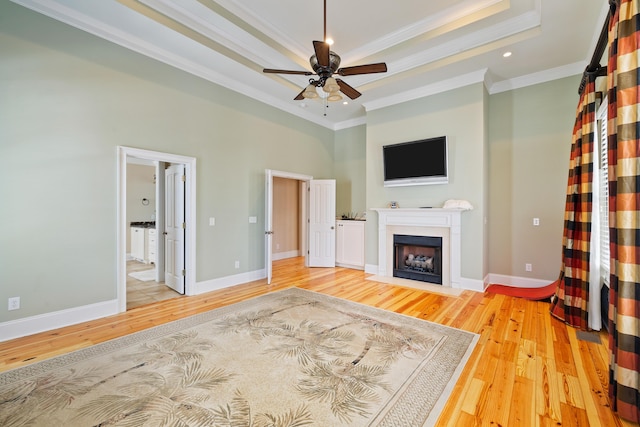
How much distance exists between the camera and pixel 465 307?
359cm

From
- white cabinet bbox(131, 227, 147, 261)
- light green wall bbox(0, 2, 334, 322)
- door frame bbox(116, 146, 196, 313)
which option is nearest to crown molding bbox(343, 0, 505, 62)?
light green wall bbox(0, 2, 334, 322)

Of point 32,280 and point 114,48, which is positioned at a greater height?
point 114,48

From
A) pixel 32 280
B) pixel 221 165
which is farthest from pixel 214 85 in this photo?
pixel 32 280

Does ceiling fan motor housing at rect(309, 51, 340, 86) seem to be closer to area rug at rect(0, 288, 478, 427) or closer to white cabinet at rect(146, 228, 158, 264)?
area rug at rect(0, 288, 478, 427)

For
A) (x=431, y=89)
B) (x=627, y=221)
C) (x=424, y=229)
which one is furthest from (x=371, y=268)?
(x=627, y=221)

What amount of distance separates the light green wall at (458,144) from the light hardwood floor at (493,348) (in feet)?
3.07

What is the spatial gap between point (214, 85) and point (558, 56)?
Result: 5.34 m

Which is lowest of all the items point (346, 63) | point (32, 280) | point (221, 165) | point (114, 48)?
point (32, 280)

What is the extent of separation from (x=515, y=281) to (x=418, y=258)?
160 cm

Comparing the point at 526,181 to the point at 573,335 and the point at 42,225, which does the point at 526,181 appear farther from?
the point at 42,225

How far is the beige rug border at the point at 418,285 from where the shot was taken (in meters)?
4.24

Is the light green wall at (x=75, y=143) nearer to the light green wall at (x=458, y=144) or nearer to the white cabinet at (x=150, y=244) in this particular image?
the white cabinet at (x=150, y=244)

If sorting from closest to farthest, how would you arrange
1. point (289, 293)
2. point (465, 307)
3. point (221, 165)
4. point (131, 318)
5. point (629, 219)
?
1. point (629, 219)
2. point (131, 318)
3. point (465, 307)
4. point (289, 293)
5. point (221, 165)

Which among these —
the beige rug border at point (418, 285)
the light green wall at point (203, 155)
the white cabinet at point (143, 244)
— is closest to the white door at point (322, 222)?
the light green wall at point (203, 155)
